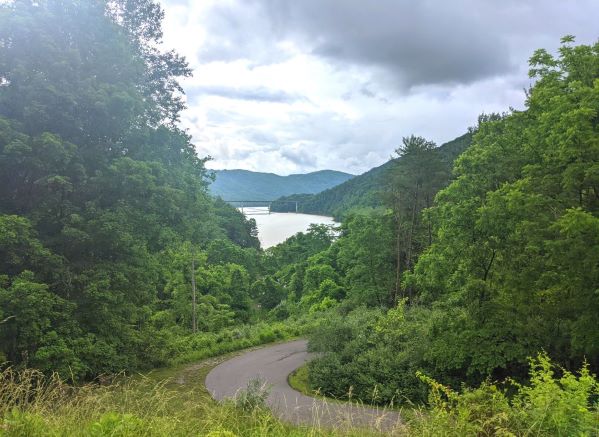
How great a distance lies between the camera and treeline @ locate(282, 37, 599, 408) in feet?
→ 40.3

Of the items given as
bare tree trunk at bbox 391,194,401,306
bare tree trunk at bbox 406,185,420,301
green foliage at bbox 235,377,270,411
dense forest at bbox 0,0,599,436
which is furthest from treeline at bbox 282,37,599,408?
bare tree trunk at bbox 391,194,401,306

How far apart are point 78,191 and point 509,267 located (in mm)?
14314

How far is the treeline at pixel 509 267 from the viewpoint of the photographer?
40.3 feet

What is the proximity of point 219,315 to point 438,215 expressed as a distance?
24.2 metres

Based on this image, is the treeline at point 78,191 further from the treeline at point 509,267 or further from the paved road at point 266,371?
the treeline at point 509,267

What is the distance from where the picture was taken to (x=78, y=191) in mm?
13867

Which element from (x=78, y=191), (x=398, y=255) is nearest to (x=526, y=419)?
(x=78, y=191)

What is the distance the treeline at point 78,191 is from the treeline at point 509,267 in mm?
7834

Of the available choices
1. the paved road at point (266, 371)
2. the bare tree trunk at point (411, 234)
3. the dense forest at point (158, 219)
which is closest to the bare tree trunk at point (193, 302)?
the paved road at point (266, 371)

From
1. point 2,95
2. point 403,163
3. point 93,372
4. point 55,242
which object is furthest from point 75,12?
point 403,163

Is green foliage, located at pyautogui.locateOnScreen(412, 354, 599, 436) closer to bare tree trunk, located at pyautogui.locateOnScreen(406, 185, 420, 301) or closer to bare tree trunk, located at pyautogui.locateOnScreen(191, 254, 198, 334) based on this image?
bare tree trunk, located at pyautogui.locateOnScreen(406, 185, 420, 301)

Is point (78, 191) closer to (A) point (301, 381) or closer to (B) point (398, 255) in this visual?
(A) point (301, 381)

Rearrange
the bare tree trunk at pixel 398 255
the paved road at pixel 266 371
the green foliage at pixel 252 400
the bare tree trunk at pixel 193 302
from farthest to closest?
the bare tree trunk at pixel 398 255 → the bare tree trunk at pixel 193 302 → the paved road at pixel 266 371 → the green foliage at pixel 252 400

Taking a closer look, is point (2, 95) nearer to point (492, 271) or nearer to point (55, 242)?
point (55, 242)
